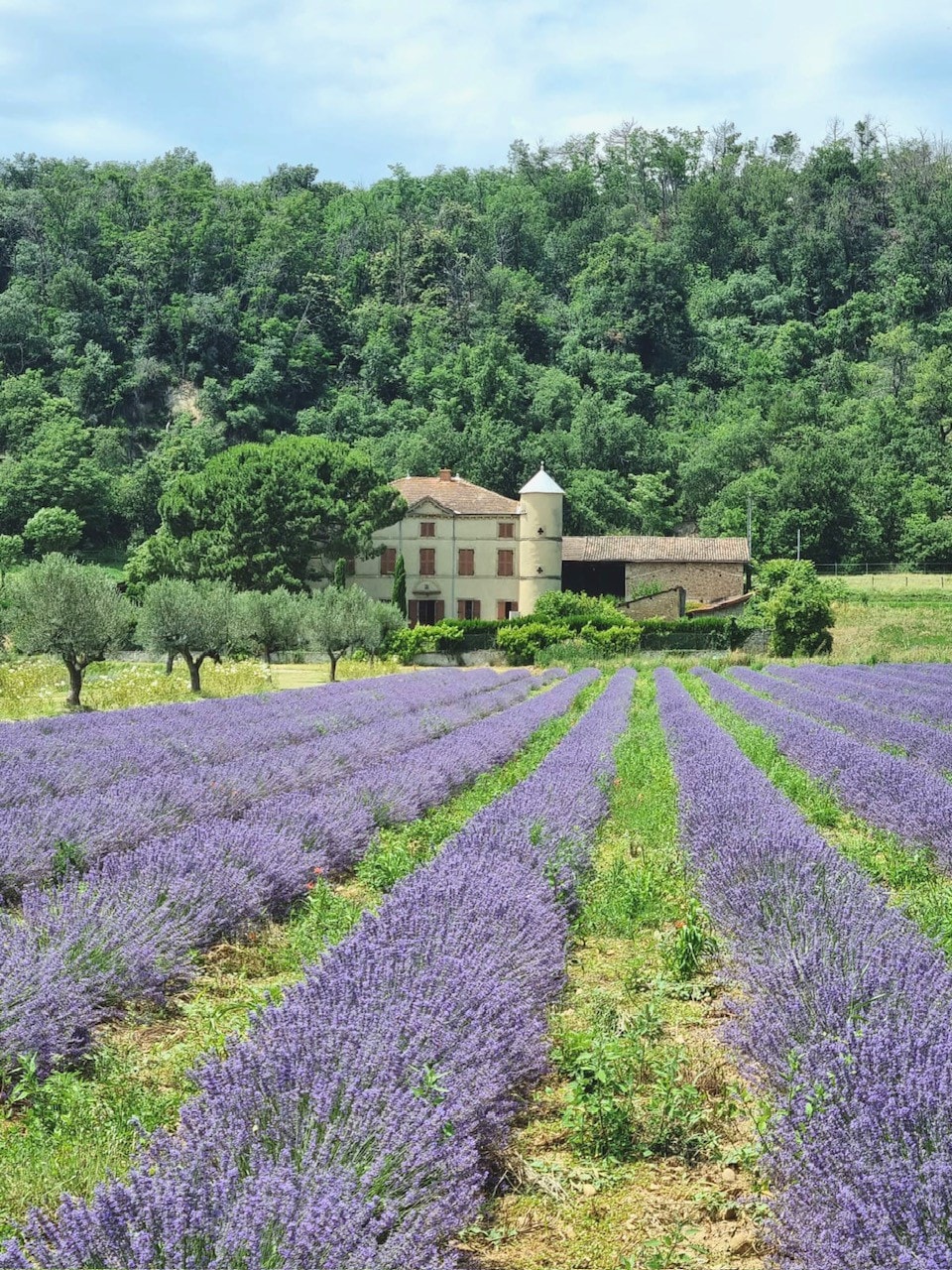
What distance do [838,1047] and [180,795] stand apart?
629 cm

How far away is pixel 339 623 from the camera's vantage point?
35281 millimetres

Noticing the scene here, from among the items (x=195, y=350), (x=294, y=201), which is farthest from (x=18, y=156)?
(x=195, y=350)

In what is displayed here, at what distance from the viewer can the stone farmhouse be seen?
54.9 meters

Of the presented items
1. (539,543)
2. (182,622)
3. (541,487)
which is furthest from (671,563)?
(182,622)

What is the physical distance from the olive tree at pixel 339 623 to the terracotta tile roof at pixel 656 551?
789 inches

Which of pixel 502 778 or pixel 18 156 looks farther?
pixel 18 156

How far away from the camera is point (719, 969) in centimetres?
566

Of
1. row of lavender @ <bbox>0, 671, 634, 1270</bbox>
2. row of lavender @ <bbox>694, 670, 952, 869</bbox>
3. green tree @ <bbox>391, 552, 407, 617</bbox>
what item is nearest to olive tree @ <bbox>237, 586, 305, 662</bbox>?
green tree @ <bbox>391, 552, 407, 617</bbox>

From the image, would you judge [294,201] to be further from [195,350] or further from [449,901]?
[449,901]

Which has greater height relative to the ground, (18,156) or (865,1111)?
(18,156)

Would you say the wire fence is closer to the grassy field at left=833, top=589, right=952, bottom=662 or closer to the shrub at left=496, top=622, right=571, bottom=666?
the grassy field at left=833, top=589, right=952, bottom=662

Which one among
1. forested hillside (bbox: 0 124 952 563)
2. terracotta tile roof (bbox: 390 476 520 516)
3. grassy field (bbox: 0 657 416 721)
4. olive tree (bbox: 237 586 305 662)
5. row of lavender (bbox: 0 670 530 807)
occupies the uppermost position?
forested hillside (bbox: 0 124 952 563)

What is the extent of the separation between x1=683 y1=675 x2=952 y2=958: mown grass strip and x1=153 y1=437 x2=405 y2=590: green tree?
3840cm

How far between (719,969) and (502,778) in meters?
6.52
